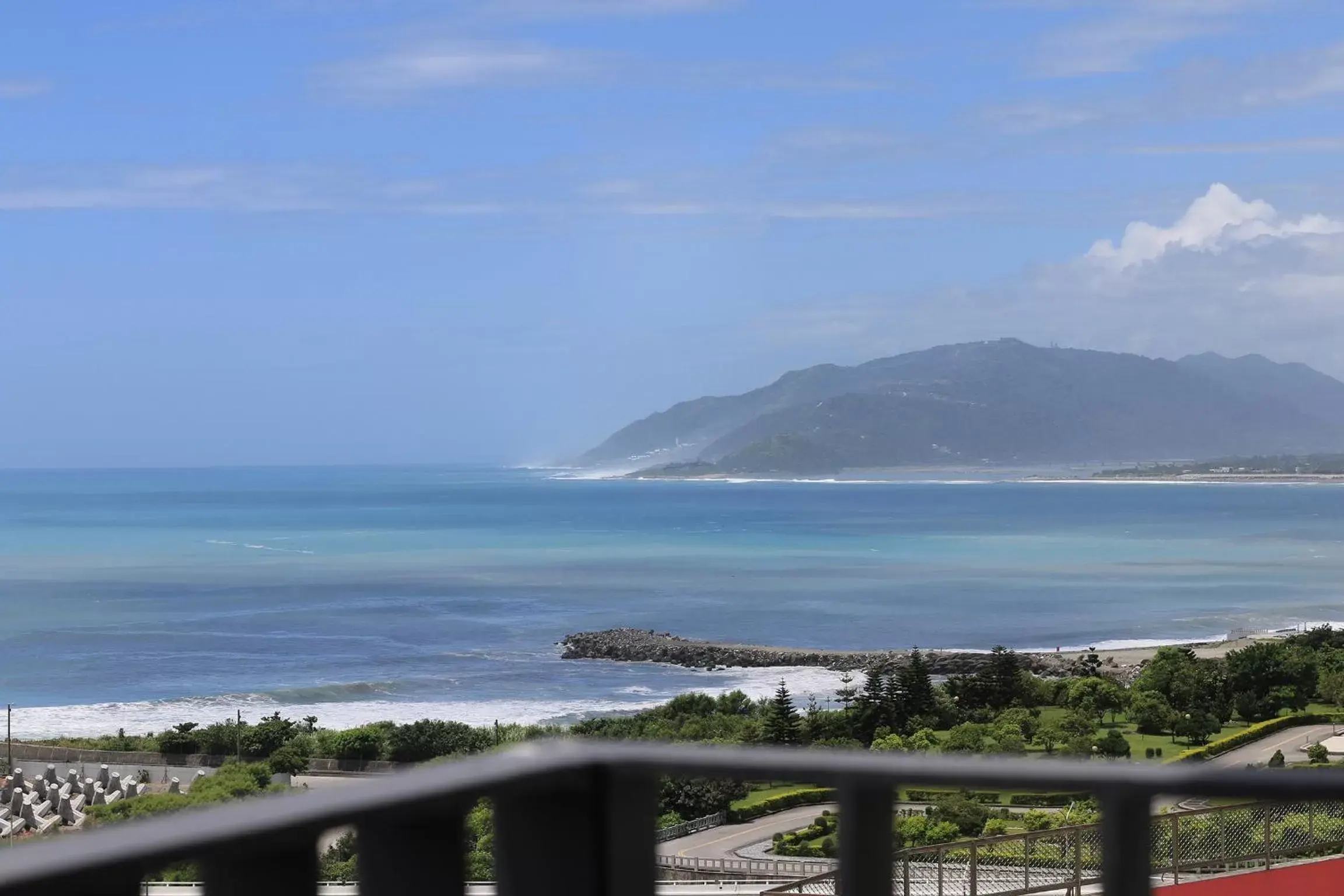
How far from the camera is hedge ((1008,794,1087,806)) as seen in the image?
1.28 meters

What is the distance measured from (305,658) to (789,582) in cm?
2933

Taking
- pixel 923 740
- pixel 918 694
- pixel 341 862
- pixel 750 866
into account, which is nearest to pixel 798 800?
pixel 341 862

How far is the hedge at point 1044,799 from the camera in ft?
4.19

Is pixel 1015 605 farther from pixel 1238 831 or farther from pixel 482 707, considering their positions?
pixel 1238 831

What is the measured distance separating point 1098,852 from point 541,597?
65768mm

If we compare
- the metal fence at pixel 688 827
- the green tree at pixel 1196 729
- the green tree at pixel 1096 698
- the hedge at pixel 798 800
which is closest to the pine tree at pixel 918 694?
the green tree at pixel 1096 698

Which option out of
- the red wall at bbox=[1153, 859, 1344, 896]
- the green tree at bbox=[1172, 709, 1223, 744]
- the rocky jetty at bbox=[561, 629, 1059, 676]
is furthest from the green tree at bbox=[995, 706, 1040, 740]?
the red wall at bbox=[1153, 859, 1344, 896]

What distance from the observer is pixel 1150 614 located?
57781mm

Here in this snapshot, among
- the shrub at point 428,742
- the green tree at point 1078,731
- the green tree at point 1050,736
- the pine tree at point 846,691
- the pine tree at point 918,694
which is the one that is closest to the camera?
the green tree at point 1078,731

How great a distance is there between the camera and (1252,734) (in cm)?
2681

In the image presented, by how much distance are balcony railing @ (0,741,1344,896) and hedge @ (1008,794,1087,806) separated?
0.04 metres

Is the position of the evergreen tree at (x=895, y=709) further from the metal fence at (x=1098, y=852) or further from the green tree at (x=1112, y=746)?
the metal fence at (x=1098, y=852)

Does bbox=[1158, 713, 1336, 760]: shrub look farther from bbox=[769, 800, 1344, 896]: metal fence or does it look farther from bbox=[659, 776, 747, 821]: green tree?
bbox=[659, 776, 747, 821]: green tree

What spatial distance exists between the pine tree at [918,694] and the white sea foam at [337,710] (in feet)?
21.1
